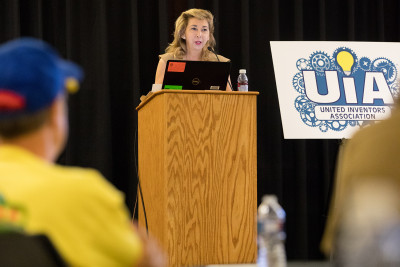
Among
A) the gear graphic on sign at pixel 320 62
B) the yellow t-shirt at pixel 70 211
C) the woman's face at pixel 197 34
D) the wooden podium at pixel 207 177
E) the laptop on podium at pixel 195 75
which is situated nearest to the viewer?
the yellow t-shirt at pixel 70 211

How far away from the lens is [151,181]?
3.87 m

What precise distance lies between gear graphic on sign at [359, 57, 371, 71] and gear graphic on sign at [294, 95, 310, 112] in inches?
20.7

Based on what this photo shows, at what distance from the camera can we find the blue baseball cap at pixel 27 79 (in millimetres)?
1104

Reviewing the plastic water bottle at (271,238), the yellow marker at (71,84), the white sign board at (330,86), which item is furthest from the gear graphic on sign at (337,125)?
the yellow marker at (71,84)

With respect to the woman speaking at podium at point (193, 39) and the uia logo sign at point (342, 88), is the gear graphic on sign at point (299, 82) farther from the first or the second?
the woman speaking at podium at point (193, 39)

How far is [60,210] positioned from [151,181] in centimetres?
286

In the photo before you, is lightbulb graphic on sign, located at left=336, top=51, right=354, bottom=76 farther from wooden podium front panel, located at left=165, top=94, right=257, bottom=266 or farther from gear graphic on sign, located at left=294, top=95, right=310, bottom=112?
wooden podium front panel, located at left=165, top=94, right=257, bottom=266

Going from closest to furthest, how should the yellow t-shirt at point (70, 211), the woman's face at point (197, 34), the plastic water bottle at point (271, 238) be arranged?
the yellow t-shirt at point (70, 211) < the plastic water bottle at point (271, 238) < the woman's face at point (197, 34)

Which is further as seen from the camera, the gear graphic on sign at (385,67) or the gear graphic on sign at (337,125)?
the gear graphic on sign at (385,67)

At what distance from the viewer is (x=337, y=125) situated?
4.89 meters

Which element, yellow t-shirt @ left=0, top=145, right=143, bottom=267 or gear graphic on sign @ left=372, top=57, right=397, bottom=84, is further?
gear graphic on sign @ left=372, top=57, right=397, bottom=84

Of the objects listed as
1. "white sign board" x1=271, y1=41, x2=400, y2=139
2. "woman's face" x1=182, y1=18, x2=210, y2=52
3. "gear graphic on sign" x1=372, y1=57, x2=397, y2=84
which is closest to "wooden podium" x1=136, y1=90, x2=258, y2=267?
"woman's face" x1=182, y1=18, x2=210, y2=52

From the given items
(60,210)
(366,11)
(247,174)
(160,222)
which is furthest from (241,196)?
(366,11)

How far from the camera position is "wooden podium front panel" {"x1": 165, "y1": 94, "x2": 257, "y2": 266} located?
11.3 feet
